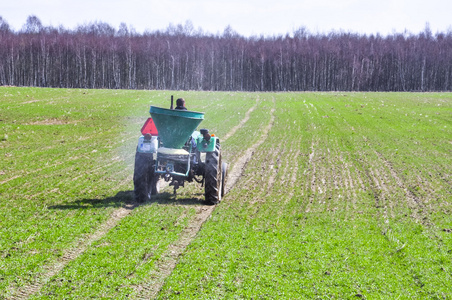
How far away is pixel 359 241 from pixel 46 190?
8510 mm

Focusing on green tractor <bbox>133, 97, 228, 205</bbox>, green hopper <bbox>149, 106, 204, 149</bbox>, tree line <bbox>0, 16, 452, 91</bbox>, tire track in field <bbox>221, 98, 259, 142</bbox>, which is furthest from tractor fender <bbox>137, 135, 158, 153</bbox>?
tree line <bbox>0, 16, 452, 91</bbox>

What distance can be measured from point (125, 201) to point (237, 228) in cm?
343

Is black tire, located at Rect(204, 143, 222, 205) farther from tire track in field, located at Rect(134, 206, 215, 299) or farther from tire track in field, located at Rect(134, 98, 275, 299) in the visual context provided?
tire track in field, located at Rect(134, 206, 215, 299)

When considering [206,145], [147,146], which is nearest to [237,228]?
[206,145]

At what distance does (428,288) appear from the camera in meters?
6.96

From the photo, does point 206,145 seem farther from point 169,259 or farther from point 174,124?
point 169,259

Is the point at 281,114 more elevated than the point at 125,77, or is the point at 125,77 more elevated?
the point at 125,77

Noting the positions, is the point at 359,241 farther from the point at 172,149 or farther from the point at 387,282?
the point at 172,149

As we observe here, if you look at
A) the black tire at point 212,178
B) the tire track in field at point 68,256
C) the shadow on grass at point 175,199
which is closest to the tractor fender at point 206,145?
the black tire at point 212,178

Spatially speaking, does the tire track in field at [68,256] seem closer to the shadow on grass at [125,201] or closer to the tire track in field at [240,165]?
the shadow on grass at [125,201]

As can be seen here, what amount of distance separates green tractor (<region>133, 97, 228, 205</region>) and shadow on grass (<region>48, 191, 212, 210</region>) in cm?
35

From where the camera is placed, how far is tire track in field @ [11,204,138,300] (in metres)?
6.19

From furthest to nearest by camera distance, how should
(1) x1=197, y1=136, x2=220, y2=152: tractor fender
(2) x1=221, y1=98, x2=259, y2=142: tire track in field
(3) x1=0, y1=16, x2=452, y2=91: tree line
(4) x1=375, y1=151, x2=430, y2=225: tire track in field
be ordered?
(3) x1=0, y1=16, x2=452, y2=91: tree line → (2) x1=221, y1=98, x2=259, y2=142: tire track in field → (1) x1=197, y1=136, x2=220, y2=152: tractor fender → (4) x1=375, y1=151, x2=430, y2=225: tire track in field

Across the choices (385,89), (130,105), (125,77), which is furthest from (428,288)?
(385,89)
